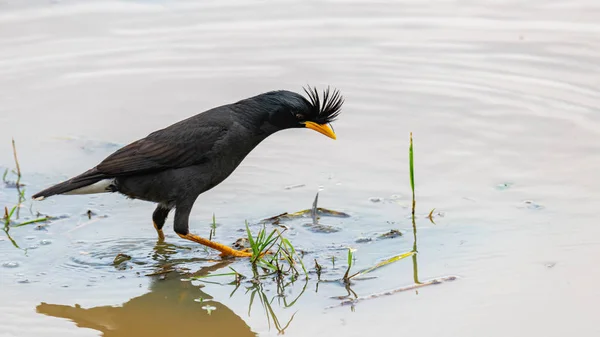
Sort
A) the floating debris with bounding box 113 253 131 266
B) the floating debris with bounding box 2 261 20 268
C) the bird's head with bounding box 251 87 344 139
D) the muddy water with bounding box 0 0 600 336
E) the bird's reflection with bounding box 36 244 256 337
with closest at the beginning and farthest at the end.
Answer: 1. the bird's reflection with bounding box 36 244 256 337
2. the muddy water with bounding box 0 0 600 336
3. the floating debris with bounding box 2 261 20 268
4. the floating debris with bounding box 113 253 131 266
5. the bird's head with bounding box 251 87 344 139

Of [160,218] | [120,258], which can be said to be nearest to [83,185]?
[160,218]

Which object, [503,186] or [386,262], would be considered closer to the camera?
[386,262]

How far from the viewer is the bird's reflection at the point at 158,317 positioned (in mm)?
5793

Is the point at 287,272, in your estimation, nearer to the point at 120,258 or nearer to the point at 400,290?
the point at 400,290

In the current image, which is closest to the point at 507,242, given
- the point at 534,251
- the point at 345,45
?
the point at 534,251


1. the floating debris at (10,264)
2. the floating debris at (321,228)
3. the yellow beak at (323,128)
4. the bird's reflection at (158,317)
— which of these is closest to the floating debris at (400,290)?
the bird's reflection at (158,317)

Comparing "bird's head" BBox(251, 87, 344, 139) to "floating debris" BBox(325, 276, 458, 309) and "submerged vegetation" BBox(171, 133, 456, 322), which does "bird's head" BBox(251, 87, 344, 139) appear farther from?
"floating debris" BBox(325, 276, 458, 309)

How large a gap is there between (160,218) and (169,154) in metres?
0.48

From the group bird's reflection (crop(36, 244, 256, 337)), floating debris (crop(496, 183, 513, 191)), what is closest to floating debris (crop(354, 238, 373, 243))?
bird's reflection (crop(36, 244, 256, 337))

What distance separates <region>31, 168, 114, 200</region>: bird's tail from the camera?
23.4 ft

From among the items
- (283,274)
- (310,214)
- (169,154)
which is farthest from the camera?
(310,214)

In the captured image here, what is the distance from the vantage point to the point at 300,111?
7203 mm

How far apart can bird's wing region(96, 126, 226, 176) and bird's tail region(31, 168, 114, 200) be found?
2.9 inches

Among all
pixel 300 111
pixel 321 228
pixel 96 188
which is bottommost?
pixel 321 228
